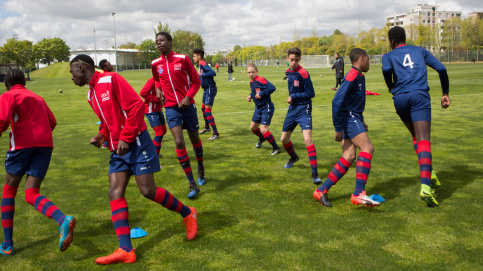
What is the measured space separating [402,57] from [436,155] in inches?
129

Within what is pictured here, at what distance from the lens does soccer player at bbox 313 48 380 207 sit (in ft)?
16.0

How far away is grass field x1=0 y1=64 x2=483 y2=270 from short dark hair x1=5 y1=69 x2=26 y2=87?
1838mm

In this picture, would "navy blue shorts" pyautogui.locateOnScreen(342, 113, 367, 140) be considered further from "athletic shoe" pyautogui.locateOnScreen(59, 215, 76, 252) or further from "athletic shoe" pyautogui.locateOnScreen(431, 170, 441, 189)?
"athletic shoe" pyautogui.locateOnScreen(59, 215, 76, 252)

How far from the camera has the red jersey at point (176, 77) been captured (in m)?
5.81

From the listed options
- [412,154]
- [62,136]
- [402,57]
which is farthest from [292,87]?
[62,136]

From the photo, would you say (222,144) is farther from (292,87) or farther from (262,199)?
(262,199)

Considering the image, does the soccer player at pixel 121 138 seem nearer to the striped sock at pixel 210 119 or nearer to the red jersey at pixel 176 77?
the red jersey at pixel 176 77

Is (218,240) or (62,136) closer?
(218,240)

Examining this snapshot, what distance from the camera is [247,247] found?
397 centimetres

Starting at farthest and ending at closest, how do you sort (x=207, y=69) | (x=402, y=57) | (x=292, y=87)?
(x=207, y=69) → (x=292, y=87) → (x=402, y=57)

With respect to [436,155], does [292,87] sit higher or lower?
higher

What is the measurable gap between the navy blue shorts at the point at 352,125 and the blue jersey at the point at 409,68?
29.1 inches

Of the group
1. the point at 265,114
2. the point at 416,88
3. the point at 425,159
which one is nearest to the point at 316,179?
the point at 425,159

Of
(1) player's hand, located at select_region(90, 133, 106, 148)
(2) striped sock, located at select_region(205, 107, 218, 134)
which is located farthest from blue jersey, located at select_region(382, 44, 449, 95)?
(2) striped sock, located at select_region(205, 107, 218, 134)
